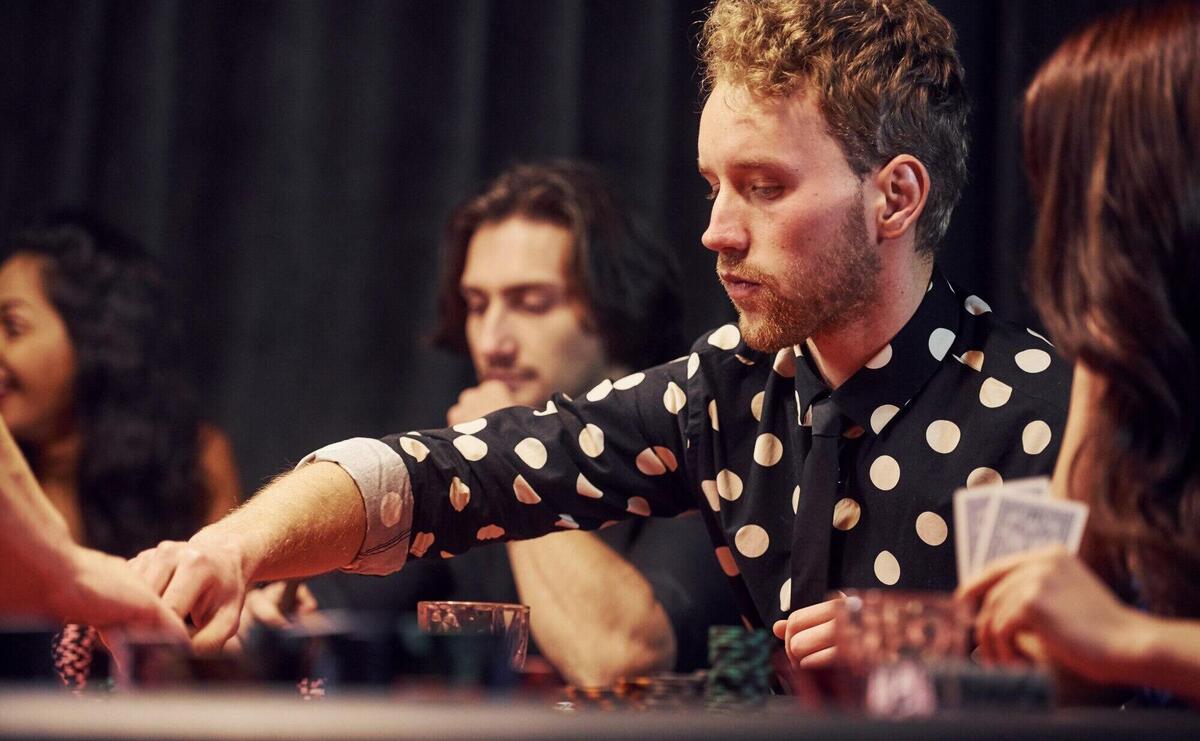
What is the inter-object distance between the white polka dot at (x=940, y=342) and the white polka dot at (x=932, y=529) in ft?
0.63

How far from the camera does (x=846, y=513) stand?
1.57 m

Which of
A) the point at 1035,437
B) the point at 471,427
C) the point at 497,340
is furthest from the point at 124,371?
the point at 1035,437

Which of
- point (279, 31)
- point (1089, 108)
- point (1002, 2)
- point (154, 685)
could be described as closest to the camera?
point (154, 685)

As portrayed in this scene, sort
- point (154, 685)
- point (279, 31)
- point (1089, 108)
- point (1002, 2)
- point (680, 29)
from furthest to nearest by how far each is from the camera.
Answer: point (279, 31) → point (680, 29) → point (1002, 2) → point (1089, 108) → point (154, 685)

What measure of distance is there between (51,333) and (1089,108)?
2287mm

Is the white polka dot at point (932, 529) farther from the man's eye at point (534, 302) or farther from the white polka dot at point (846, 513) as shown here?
the man's eye at point (534, 302)

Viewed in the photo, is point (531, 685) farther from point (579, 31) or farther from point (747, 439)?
point (579, 31)

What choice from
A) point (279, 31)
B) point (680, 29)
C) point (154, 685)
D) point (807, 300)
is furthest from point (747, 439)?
point (279, 31)

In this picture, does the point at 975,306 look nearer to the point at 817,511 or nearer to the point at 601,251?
the point at 817,511

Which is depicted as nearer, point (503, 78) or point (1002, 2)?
point (1002, 2)

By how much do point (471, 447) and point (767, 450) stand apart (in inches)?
13.8

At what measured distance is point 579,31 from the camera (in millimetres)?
2717

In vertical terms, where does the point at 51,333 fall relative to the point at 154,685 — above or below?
above

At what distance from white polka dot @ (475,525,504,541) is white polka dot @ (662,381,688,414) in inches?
9.9
